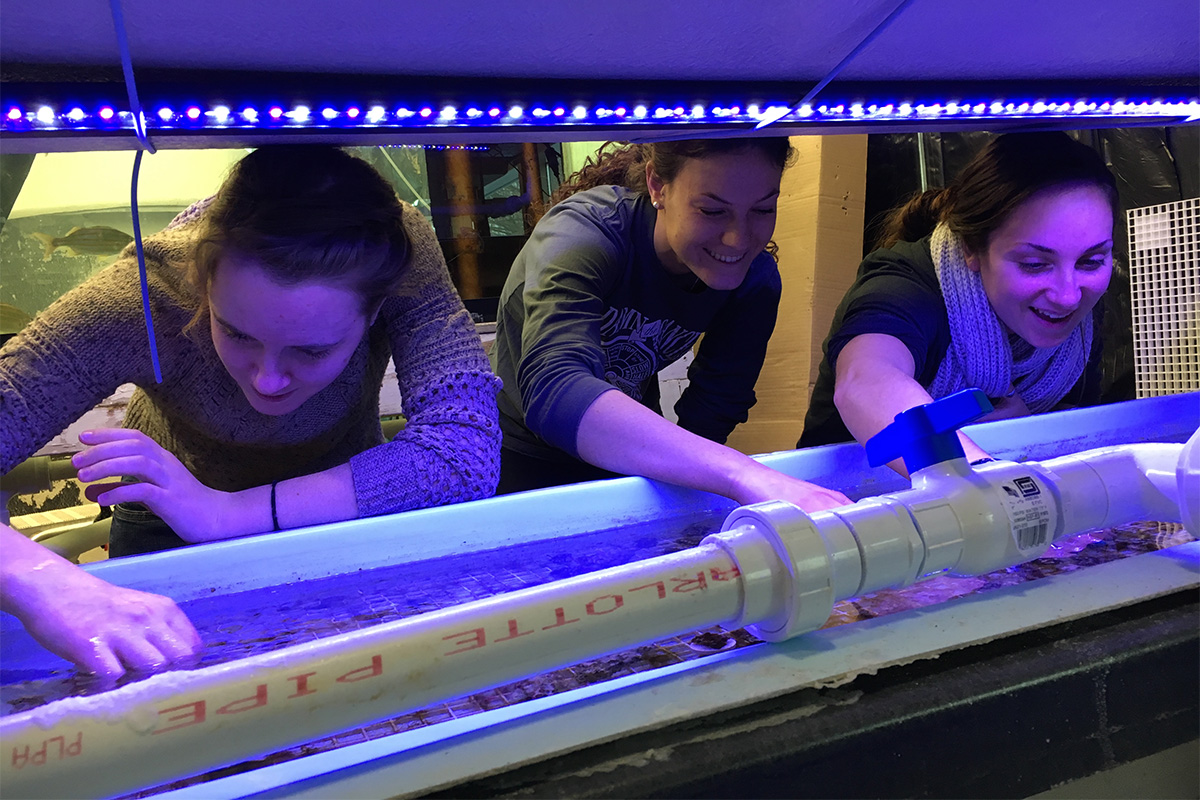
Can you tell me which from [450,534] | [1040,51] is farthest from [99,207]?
[1040,51]

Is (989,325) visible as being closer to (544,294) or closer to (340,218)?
(544,294)

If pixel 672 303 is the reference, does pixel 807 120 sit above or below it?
above

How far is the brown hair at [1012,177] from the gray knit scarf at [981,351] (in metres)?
0.04

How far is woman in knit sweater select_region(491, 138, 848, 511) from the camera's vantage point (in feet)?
3.36

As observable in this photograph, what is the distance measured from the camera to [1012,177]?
123 centimetres

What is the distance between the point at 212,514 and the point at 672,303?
0.81 m

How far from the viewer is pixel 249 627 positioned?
0.66 m

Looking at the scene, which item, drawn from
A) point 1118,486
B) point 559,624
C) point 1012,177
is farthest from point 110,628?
point 1012,177

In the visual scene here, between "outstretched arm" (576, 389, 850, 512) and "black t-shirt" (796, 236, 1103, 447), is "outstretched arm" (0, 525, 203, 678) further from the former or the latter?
"black t-shirt" (796, 236, 1103, 447)

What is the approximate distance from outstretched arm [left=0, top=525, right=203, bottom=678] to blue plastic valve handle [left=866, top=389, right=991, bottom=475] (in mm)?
589

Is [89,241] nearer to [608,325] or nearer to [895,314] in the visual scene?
[608,325]

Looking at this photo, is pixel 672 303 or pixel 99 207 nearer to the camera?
pixel 672 303

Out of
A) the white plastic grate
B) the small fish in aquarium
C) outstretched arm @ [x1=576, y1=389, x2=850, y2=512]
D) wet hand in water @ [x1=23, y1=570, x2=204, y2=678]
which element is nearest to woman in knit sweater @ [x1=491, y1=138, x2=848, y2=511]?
outstretched arm @ [x1=576, y1=389, x2=850, y2=512]

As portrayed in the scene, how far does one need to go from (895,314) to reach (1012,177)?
31 centimetres
